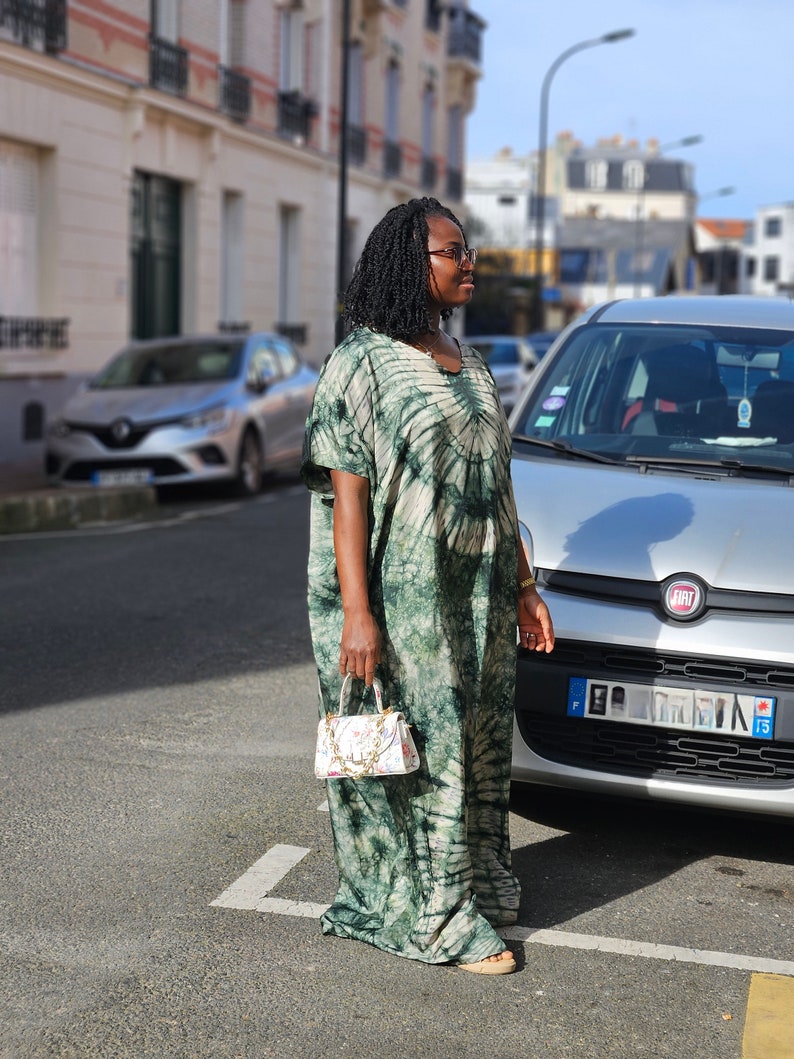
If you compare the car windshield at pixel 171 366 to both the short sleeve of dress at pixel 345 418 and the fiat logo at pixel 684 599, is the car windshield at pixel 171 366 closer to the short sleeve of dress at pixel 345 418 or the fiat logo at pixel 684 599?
the fiat logo at pixel 684 599

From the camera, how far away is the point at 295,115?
1107 inches

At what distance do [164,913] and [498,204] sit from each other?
97.5 meters

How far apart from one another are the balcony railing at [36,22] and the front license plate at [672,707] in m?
15.9

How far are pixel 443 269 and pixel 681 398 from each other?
2016 mm

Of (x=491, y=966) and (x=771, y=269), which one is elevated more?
(x=771, y=269)

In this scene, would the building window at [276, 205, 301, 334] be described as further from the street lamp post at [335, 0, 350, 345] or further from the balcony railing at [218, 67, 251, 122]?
the street lamp post at [335, 0, 350, 345]

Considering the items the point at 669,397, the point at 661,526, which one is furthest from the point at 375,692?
the point at 669,397

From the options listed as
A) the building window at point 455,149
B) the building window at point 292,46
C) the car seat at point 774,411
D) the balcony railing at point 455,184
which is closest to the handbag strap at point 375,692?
the car seat at point 774,411

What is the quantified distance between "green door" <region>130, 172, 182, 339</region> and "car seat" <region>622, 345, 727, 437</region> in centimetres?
1783

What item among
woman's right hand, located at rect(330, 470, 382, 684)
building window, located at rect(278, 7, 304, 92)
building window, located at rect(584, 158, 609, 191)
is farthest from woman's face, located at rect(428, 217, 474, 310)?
building window, located at rect(584, 158, 609, 191)

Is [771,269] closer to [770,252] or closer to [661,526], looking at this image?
[770,252]

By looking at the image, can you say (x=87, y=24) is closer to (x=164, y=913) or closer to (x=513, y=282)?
(x=164, y=913)

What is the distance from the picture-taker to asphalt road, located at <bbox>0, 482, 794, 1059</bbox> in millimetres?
3256

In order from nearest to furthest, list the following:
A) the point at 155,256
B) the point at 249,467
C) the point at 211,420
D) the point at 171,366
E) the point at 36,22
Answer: the point at 211,420 → the point at 249,467 → the point at 171,366 → the point at 36,22 → the point at 155,256
